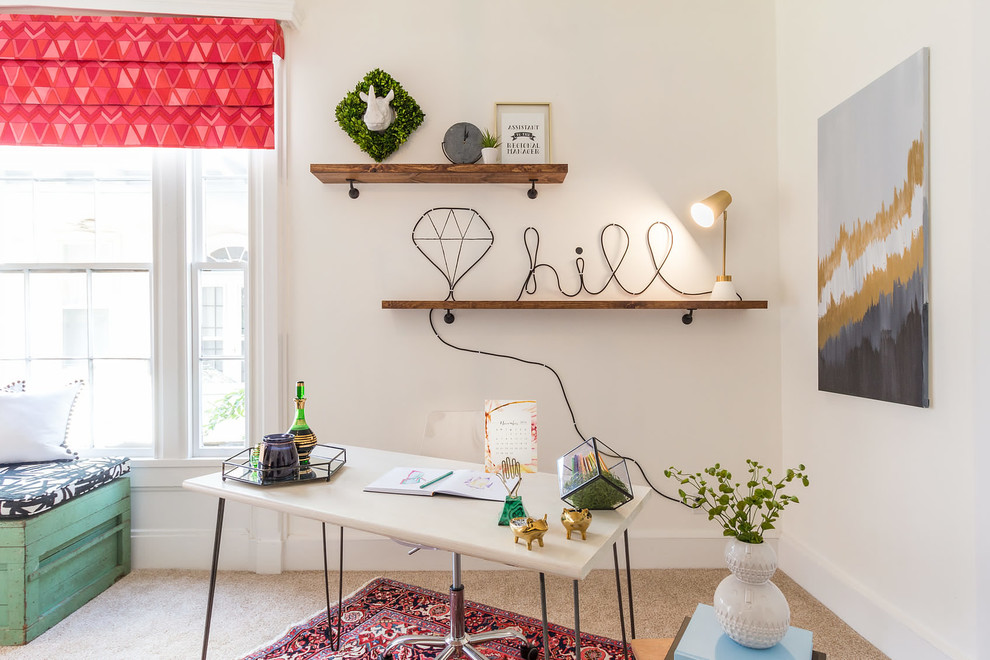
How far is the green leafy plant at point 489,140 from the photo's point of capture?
2.55 metres

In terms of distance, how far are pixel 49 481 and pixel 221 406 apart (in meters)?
0.71

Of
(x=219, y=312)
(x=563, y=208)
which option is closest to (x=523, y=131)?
(x=563, y=208)

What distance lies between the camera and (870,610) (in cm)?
198

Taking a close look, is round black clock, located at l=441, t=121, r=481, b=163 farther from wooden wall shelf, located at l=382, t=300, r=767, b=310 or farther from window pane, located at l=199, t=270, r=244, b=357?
window pane, located at l=199, t=270, r=244, b=357

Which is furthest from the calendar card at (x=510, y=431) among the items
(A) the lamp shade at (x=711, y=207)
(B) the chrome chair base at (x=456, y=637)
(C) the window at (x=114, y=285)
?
(C) the window at (x=114, y=285)

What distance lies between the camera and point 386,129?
2.54 metres

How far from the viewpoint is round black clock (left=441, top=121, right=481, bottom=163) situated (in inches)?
100

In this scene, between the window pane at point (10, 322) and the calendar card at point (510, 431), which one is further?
the window pane at point (10, 322)

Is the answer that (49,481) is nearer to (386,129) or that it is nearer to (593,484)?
(386,129)

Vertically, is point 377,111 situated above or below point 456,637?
above

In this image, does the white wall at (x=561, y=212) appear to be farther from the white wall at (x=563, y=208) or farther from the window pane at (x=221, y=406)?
the window pane at (x=221, y=406)

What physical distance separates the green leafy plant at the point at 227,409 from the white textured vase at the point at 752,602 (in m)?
2.35

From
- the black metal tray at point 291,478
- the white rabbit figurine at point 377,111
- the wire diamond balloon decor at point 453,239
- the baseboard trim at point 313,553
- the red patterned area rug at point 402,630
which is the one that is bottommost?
the red patterned area rug at point 402,630

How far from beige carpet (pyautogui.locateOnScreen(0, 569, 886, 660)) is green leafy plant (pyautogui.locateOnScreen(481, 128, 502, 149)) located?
6.50 ft
